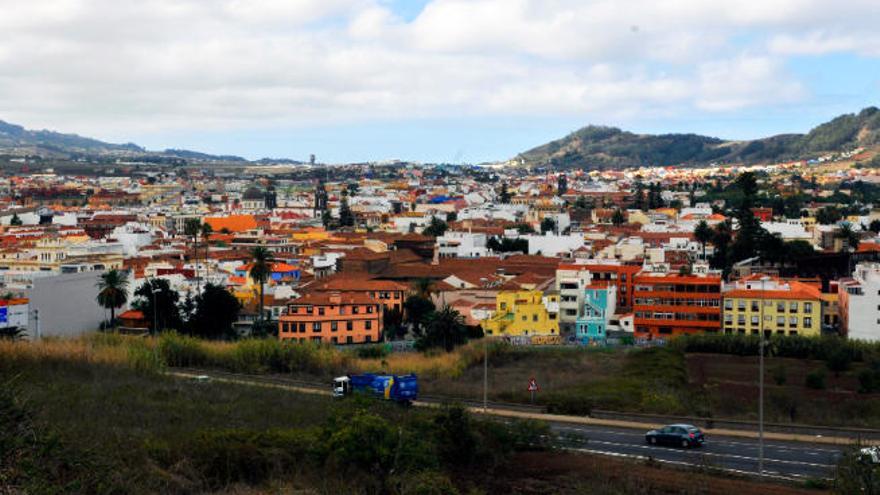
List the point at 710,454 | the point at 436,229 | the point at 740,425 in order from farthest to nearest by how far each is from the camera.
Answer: the point at 436,229 < the point at 740,425 < the point at 710,454

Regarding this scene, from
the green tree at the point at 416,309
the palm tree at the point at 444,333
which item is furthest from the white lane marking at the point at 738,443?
the green tree at the point at 416,309

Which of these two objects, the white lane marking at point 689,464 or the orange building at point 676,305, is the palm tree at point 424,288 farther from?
the white lane marking at point 689,464

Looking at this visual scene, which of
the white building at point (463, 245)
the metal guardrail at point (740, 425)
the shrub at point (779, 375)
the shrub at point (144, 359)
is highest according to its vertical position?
the white building at point (463, 245)

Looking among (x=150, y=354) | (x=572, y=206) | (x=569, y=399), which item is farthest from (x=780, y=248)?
(x=572, y=206)

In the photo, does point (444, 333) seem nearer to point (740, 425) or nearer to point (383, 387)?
point (383, 387)

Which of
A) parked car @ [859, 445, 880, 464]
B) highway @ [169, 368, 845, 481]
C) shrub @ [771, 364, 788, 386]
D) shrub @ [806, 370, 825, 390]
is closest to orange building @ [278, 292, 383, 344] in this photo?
shrub @ [771, 364, 788, 386]

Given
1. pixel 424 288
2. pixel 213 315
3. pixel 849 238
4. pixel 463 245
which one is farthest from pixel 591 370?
pixel 463 245
